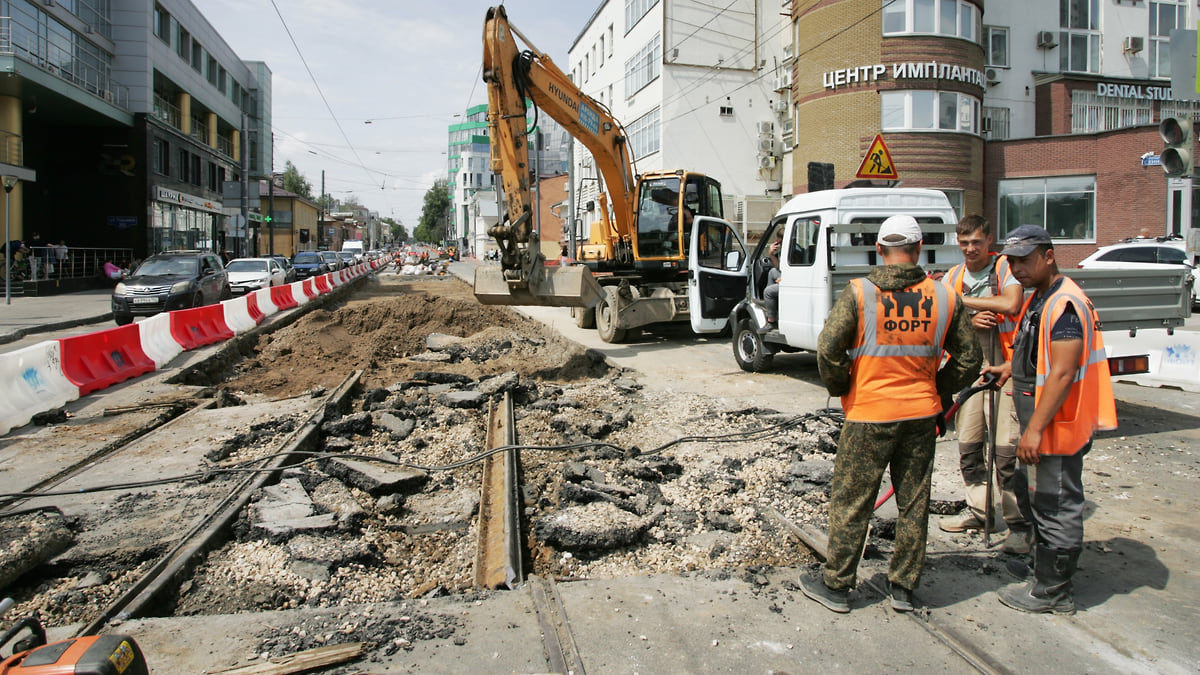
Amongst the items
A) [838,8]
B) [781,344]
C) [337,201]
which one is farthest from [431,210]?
[781,344]

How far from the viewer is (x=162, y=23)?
122ft

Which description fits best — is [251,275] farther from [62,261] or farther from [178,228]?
[178,228]

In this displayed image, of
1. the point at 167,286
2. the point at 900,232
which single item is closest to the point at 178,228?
the point at 167,286

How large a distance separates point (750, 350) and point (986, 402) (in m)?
5.59

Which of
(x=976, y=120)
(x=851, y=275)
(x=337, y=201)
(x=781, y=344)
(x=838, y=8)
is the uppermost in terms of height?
(x=337, y=201)

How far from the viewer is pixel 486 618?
3514mm

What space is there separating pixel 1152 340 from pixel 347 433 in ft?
31.1

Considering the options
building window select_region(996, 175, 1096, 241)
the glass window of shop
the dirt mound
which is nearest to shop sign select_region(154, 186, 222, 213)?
the glass window of shop

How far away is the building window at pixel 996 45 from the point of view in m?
29.8

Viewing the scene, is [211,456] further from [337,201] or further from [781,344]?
[337,201]

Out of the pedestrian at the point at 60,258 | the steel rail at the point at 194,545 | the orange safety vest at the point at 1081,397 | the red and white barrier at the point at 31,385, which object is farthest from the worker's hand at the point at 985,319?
the pedestrian at the point at 60,258

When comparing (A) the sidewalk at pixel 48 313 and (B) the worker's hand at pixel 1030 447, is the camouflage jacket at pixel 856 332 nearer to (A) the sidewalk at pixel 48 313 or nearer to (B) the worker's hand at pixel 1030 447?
(B) the worker's hand at pixel 1030 447

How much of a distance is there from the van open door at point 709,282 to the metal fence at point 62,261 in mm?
21580

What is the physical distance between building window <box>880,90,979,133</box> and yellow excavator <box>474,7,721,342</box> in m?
13.7
